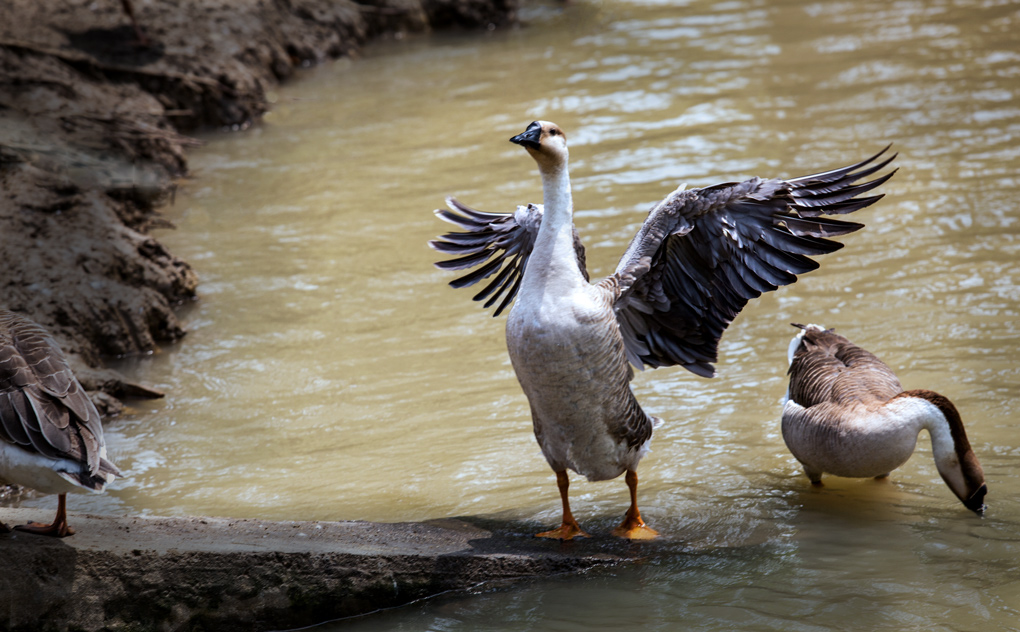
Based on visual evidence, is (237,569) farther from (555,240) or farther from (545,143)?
(545,143)

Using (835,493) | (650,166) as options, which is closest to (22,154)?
(650,166)

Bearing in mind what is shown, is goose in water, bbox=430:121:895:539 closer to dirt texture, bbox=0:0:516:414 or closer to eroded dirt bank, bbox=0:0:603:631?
eroded dirt bank, bbox=0:0:603:631

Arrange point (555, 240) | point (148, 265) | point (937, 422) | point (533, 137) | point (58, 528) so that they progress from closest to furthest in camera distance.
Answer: point (58, 528) → point (533, 137) → point (555, 240) → point (937, 422) → point (148, 265)

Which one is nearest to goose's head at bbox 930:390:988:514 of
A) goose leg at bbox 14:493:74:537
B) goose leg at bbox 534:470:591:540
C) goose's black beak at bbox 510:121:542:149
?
goose leg at bbox 534:470:591:540

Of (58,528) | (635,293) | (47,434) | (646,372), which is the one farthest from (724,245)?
(58,528)

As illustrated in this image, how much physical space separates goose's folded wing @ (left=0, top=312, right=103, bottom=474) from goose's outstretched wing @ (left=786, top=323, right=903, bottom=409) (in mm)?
3778

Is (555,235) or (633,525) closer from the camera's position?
(555,235)

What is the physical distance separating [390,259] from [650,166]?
321cm

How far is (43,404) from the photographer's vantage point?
420 centimetres

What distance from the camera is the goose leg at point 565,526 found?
4688 millimetres

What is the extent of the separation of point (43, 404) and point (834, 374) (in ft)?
13.8

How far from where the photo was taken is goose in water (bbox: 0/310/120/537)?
13.2ft

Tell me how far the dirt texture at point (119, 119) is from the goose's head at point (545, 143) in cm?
392

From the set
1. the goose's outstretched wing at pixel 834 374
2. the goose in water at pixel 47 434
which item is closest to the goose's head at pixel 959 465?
the goose's outstretched wing at pixel 834 374
